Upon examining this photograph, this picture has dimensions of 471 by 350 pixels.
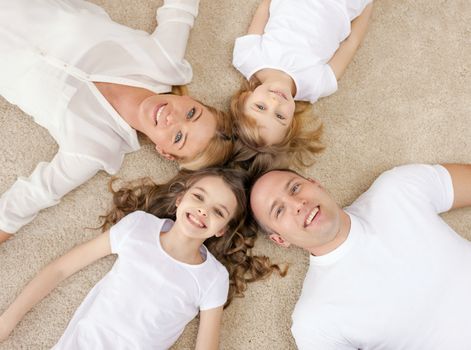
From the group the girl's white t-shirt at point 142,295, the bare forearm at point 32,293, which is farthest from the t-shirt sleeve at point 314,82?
the bare forearm at point 32,293

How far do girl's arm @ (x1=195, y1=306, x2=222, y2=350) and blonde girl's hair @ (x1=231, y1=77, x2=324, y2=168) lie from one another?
0.48 m

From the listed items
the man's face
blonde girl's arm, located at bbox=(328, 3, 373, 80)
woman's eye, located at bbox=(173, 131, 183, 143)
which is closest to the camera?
the man's face

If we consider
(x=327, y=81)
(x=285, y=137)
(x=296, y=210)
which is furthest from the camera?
(x=327, y=81)

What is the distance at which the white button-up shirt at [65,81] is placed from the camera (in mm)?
1476

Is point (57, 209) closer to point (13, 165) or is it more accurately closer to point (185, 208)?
point (13, 165)

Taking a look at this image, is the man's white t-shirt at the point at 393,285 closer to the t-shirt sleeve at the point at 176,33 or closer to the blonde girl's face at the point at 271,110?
the blonde girl's face at the point at 271,110

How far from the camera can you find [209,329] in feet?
4.83

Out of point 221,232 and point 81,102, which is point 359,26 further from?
point 81,102

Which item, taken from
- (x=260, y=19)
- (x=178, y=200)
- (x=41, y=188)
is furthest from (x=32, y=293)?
(x=260, y=19)

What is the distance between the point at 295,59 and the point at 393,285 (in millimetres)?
767

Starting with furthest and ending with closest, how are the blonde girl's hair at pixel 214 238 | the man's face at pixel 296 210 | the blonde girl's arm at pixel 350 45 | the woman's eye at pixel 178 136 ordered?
the blonde girl's arm at pixel 350 45, the blonde girl's hair at pixel 214 238, the woman's eye at pixel 178 136, the man's face at pixel 296 210

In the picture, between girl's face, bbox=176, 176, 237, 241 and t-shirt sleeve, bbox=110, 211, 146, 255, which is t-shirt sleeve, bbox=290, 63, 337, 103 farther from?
t-shirt sleeve, bbox=110, 211, 146, 255

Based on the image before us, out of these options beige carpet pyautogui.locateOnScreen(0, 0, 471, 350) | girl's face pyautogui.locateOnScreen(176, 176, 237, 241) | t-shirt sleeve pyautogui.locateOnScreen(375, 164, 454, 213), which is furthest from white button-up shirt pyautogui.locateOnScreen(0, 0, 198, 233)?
t-shirt sleeve pyautogui.locateOnScreen(375, 164, 454, 213)

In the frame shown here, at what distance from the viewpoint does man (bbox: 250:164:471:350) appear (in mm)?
1342
